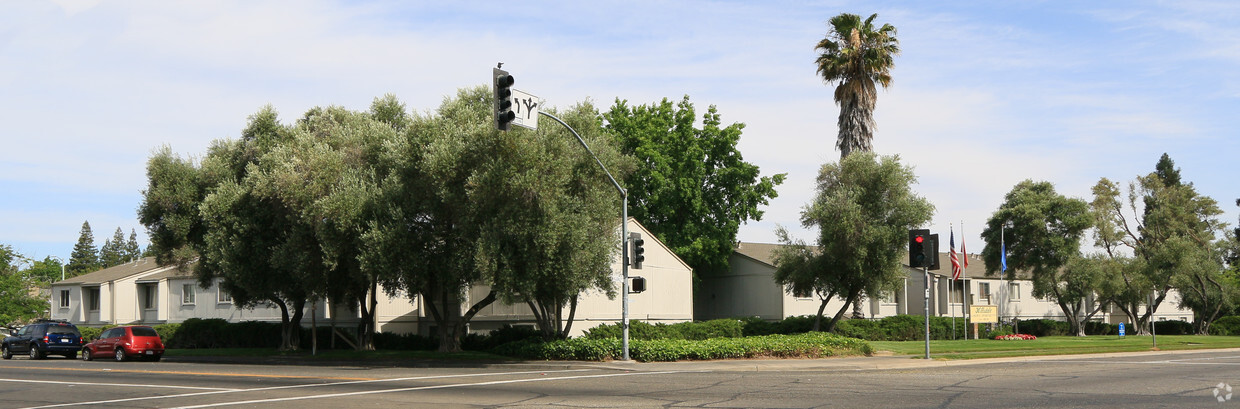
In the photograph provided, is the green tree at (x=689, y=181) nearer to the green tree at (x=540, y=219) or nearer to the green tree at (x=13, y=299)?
the green tree at (x=540, y=219)

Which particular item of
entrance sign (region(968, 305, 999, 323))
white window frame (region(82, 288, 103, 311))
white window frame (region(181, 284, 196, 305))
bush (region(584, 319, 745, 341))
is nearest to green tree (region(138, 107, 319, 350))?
bush (region(584, 319, 745, 341))

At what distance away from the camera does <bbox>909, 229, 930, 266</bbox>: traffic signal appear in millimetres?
25766

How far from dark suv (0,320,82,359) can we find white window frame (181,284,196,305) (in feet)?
42.0

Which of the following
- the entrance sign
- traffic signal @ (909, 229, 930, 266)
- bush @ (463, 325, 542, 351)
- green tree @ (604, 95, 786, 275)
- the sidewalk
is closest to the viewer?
the sidewalk

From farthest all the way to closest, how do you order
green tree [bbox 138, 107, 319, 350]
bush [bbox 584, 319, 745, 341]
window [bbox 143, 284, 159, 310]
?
window [bbox 143, 284, 159, 310] < bush [bbox 584, 319, 745, 341] < green tree [bbox 138, 107, 319, 350]

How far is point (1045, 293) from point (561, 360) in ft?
125

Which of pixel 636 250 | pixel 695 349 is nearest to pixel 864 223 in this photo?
pixel 695 349

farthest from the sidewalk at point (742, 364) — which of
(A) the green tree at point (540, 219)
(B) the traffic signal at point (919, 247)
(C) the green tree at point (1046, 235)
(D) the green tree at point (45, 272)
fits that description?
(D) the green tree at point (45, 272)

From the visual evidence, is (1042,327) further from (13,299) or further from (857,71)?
(13,299)

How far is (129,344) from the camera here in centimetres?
3600

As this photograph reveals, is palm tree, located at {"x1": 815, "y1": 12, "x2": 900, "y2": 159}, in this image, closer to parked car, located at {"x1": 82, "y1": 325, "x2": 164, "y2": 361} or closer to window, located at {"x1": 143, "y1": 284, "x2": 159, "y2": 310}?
parked car, located at {"x1": 82, "y1": 325, "x2": 164, "y2": 361}

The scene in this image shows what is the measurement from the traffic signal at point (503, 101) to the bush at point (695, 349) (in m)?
12.3

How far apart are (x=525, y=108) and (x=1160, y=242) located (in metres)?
58.0

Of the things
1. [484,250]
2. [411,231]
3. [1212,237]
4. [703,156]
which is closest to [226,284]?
[411,231]
